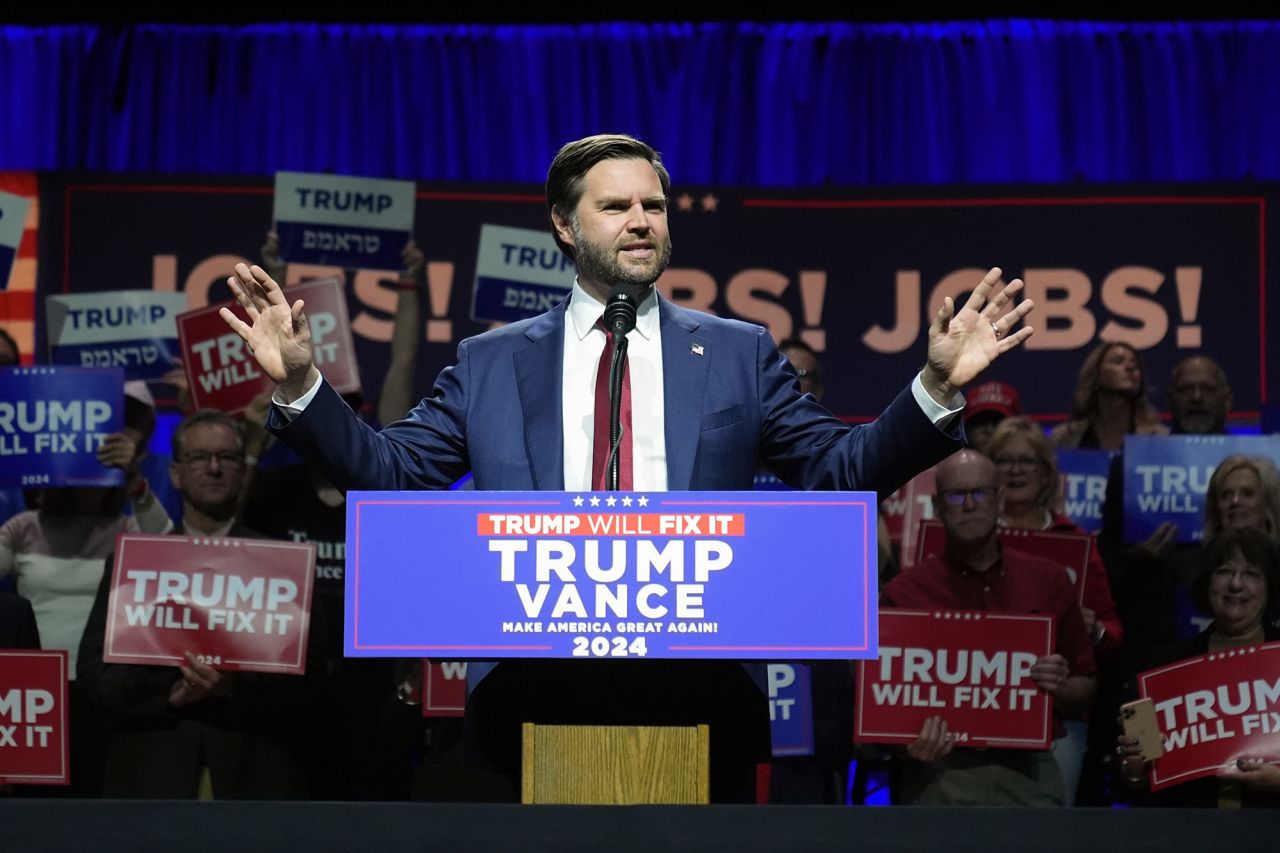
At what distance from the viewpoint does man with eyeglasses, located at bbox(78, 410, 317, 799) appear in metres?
4.15

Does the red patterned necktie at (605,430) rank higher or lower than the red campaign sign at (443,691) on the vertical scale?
higher

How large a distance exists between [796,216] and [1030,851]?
622 centimetres

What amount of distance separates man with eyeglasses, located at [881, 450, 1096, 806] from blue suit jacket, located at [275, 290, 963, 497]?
1763mm

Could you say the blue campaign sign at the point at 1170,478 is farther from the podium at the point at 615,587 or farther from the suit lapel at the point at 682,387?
the podium at the point at 615,587

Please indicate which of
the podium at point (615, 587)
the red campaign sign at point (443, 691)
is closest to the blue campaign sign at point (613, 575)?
the podium at point (615, 587)

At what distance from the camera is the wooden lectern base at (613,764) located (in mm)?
2094

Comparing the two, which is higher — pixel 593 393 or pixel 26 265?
pixel 26 265

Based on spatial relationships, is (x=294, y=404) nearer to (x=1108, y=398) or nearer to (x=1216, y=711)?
(x=1216, y=711)

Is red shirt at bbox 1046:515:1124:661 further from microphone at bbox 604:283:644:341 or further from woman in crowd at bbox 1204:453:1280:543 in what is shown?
microphone at bbox 604:283:644:341

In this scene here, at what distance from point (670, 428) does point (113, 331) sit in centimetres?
418

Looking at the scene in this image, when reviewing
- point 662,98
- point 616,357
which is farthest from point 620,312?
point 662,98

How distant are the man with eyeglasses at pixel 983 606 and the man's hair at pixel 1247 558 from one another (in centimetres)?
31

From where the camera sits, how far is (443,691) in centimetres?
439

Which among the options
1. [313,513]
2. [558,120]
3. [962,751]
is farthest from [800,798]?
[558,120]
